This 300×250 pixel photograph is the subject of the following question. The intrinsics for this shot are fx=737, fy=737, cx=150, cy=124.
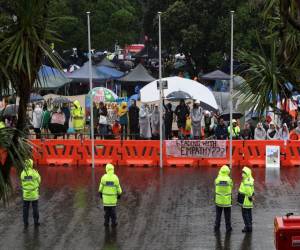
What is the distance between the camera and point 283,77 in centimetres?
929

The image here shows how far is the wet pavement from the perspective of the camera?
16.0 m

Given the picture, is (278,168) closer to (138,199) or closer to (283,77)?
(138,199)

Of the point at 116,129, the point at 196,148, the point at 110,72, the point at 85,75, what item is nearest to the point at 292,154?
the point at 196,148

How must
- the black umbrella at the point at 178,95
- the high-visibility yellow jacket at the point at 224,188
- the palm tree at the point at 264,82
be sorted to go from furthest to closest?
the black umbrella at the point at 178,95 < the high-visibility yellow jacket at the point at 224,188 < the palm tree at the point at 264,82

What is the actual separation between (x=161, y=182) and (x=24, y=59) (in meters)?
14.9

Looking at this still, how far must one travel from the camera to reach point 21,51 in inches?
316

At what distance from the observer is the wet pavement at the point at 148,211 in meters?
16.0

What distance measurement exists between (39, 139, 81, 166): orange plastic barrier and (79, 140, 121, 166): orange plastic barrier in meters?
0.34

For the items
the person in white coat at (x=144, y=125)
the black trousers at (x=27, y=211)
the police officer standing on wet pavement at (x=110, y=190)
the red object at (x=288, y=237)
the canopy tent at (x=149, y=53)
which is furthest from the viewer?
the canopy tent at (x=149, y=53)

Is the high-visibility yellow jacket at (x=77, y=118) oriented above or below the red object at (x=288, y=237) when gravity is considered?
above

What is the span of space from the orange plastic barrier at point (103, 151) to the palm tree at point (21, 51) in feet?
54.3

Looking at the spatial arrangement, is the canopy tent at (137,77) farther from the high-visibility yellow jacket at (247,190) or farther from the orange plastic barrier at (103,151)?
the high-visibility yellow jacket at (247,190)

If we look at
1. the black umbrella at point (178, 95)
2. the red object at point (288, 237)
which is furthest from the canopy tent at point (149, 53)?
the red object at point (288, 237)

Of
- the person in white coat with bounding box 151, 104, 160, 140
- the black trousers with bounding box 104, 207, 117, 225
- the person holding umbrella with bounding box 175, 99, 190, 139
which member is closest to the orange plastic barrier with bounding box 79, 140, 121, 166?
the person in white coat with bounding box 151, 104, 160, 140
